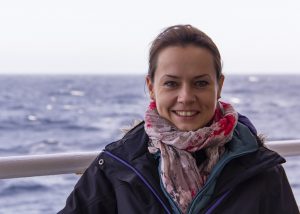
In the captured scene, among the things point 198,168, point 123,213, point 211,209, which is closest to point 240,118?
point 198,168

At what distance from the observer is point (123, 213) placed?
4.94ft

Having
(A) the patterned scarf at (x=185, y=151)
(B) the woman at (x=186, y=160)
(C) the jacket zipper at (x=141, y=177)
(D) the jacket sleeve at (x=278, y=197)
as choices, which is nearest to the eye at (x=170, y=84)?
(B) the woman at (x=186, y=160)

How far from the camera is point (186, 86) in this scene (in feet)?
4.93

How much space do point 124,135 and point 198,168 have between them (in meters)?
0.28

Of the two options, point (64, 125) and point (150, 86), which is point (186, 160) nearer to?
point (150, 86)

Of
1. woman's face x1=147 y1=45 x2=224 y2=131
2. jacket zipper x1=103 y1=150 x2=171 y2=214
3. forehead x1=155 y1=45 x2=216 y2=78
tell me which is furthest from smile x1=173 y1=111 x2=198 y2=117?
jacket zipper x1=103 y1=150 x2=171 y2=214

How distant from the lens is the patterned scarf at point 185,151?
150 cm

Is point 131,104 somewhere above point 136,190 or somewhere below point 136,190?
below

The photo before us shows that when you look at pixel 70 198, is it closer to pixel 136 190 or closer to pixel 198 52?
pixel 136 190

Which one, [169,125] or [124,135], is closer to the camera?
[169,125]

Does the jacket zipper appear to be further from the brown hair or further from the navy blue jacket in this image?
the brown hair

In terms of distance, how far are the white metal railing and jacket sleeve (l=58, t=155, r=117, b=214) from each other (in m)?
0.06

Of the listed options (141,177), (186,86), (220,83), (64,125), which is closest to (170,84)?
(186,86)

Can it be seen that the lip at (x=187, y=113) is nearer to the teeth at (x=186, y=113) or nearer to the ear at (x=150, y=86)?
the teeth at (x=186, y=113)
